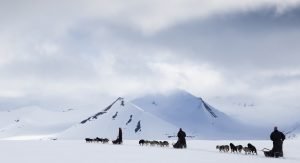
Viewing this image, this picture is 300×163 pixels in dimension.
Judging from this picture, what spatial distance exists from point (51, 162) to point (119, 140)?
1306 inches

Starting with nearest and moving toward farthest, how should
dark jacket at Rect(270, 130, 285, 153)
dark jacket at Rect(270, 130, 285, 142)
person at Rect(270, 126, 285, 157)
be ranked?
person at Rect(270, 126, 285, 157) < dark jacket at Rect(270, 130, 285, 153) < dark jacket at Rect(270, 130, 285, 142)

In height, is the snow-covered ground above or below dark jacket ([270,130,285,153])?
below

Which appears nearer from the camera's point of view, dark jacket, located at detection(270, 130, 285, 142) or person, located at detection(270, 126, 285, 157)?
person, located at detection(270, 126, 285, 157)

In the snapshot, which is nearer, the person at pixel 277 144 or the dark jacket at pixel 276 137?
the person at pixel 277 144

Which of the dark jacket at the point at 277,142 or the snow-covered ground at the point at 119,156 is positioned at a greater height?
the dark jacket at the point at 277,142

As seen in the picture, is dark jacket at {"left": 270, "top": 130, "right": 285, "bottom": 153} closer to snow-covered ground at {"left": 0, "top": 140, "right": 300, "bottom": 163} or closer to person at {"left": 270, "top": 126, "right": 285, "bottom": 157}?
person at {"left": 270, "top": 126, "right": 285, "bottom": 157}

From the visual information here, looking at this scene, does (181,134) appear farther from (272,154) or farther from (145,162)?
(145,162)

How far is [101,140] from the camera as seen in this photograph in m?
72.9

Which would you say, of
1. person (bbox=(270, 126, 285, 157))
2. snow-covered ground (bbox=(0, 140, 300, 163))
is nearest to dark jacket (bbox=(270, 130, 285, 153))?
person (bbox=(270, 126, 285, 157))

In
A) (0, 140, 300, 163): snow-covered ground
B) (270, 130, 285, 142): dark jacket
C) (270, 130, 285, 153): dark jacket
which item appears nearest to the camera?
(0, 140, 300, 163): snow-covered ground

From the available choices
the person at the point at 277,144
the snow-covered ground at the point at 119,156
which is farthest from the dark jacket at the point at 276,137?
the snow-covered ground at the point at 119,156

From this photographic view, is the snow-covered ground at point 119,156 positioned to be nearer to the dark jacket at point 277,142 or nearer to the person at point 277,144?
the person at point 277,144

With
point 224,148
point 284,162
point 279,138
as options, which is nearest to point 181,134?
point 224,148

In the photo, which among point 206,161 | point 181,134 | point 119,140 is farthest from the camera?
point 119,140
